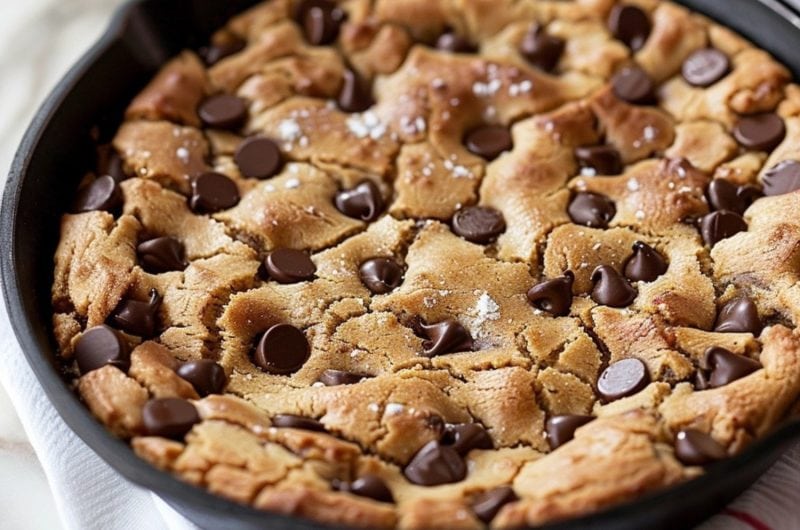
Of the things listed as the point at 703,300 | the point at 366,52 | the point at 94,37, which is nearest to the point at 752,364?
the point at 703,300

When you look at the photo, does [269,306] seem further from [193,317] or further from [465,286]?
[465,286]

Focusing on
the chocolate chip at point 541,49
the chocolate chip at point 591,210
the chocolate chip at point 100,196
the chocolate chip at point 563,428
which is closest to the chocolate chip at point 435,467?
the chocolate chip at point 563,428

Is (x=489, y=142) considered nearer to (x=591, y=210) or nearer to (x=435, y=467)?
(x=591, y=210)

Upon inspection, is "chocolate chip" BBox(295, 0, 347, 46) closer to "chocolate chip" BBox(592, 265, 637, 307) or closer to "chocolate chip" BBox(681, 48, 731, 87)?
"chocolate chip" BBox(681, 48, 731, 87)

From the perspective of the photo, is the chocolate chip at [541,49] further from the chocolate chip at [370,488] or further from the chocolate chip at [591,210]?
the chocolate chip at [370,488]

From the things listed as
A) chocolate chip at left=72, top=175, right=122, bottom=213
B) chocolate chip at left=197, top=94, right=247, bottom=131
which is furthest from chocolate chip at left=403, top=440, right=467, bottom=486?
chocolate chip at left=197, top=94, right=247, bottom=131
